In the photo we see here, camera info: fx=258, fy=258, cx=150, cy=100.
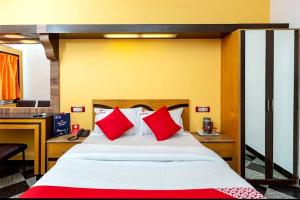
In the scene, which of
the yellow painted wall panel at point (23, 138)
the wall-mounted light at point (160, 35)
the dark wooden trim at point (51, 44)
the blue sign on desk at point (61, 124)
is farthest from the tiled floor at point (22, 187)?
the wall-mounted light at point (160, 35)

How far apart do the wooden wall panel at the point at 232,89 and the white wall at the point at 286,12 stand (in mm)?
761

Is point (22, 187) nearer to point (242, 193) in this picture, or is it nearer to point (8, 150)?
point (8, 150)

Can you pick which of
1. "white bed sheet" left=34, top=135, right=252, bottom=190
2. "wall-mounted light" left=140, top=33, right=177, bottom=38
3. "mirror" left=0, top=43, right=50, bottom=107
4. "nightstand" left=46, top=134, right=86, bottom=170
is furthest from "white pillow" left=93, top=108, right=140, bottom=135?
"wall-mounted light" left=140, top=33, right=177, bottom=38

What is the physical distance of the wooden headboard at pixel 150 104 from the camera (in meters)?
3.92

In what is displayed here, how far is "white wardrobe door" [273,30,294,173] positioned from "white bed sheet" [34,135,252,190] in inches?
46.0

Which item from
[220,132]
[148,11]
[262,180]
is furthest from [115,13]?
[262,180]

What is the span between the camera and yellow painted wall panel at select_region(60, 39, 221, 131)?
154 inches

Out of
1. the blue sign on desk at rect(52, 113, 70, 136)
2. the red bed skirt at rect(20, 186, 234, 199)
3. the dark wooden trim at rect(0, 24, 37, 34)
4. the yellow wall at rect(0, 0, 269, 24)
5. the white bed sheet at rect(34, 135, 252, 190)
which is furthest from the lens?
the yellow wall at rect(0, 0, 269, 24)

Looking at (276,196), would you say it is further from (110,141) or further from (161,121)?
(110,141)

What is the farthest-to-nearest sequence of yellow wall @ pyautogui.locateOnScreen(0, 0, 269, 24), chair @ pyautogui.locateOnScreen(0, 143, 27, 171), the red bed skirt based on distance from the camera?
yellow wall @ pyautogui.locateOnScreen(0, 0, 269, 24), chair @ pyautogui.locateOnScreen(0, 143, 27, 171), the red bed skirt

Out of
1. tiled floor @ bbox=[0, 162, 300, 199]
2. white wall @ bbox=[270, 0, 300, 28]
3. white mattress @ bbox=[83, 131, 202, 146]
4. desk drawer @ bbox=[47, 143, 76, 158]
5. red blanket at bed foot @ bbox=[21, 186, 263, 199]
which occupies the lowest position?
tiled floor @ bbox=[0, 162, 300, 199]

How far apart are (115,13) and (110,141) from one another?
196 cm

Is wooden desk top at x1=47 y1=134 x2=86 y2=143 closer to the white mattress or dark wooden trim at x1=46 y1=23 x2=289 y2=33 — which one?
the white mattress

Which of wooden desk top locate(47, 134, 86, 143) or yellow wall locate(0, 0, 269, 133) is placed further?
yellow wall locate(0, 0, 269, 133)
